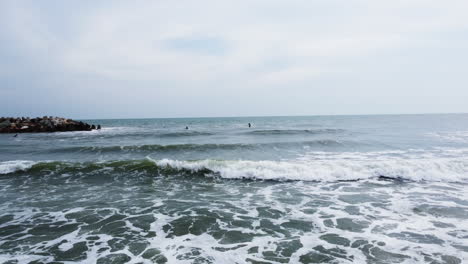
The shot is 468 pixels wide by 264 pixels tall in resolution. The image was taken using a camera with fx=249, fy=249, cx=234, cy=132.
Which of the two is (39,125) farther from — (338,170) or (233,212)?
(338,170)

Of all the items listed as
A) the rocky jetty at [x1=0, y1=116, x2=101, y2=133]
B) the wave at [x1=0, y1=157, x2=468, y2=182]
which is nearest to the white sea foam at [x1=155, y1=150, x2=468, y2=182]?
the wave at [x1=0, y1=157, x2=468, y2=182]

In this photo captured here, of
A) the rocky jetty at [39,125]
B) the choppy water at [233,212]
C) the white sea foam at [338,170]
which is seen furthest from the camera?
the rocky jetty at [39,125]

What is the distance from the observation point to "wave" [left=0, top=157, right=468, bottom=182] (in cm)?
1229

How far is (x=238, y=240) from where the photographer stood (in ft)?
20.4

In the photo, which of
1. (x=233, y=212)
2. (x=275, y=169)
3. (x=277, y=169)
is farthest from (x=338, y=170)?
(x=233, y=212)

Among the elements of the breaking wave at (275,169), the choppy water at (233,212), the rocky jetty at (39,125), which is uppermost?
the rocky jetty at (39,125)

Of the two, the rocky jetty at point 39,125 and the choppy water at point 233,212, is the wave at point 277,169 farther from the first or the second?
the rocky jetty at point 39,125

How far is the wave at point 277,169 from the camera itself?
12289mm

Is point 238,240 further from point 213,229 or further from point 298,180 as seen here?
point 298,180

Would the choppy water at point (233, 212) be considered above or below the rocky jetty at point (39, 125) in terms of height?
below

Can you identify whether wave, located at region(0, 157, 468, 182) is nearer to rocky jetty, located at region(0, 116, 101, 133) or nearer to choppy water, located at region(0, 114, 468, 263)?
choppy water, located at region(0, 114, 468, 263)

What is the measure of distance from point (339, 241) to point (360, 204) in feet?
10.3

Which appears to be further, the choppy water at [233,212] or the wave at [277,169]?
the wave at [277,169]

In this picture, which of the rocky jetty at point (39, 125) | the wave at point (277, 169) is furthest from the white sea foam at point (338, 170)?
the rocky jetty at point (39, 125)
